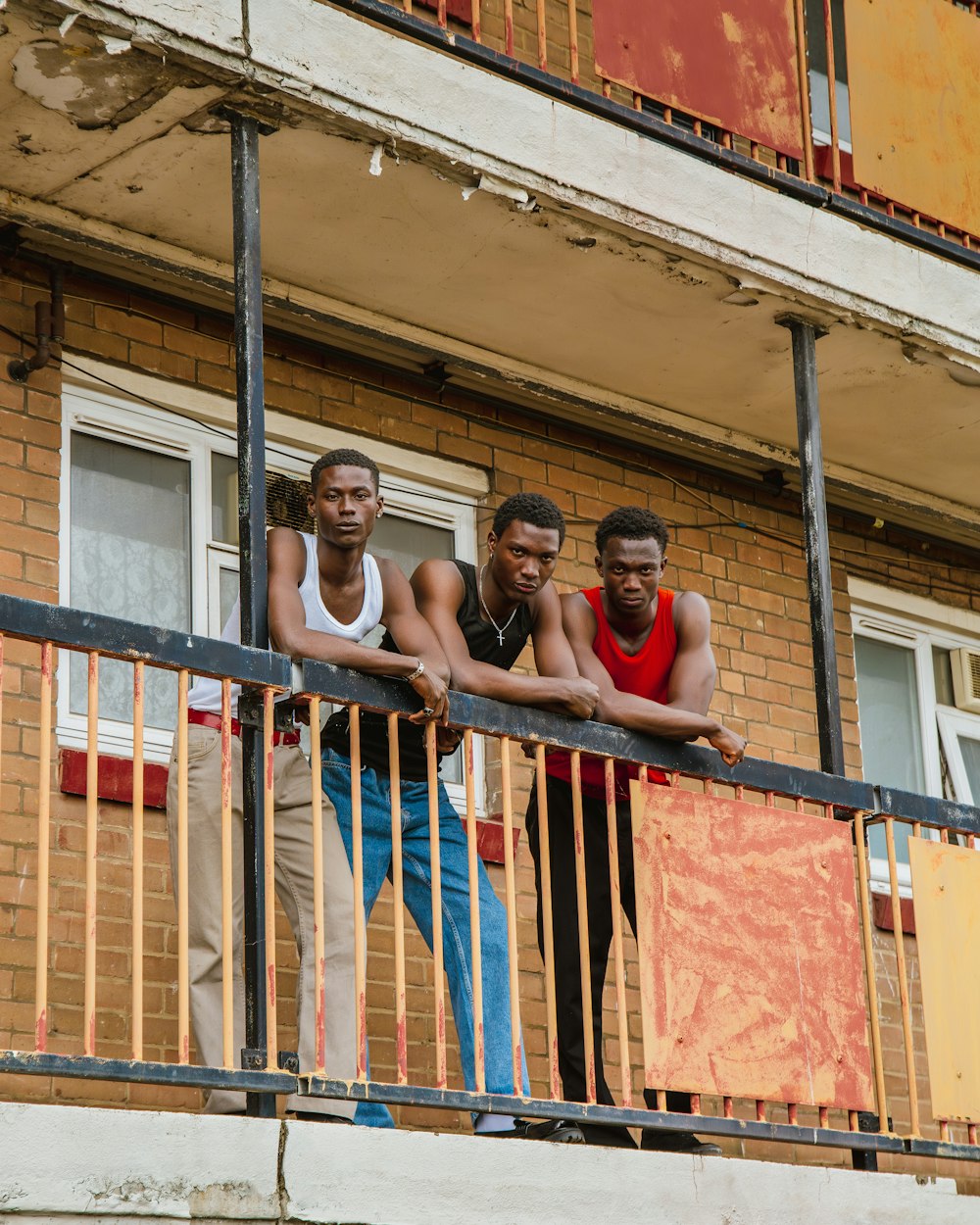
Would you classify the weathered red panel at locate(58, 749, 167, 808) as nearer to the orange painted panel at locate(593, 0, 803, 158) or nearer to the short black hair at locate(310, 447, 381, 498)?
the short black hair at locate(310, 447, 381, 498)

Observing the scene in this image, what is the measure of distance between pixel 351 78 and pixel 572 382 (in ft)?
7.06

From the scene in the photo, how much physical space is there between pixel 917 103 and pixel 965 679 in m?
2.95

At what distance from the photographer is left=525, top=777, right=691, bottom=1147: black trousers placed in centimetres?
588

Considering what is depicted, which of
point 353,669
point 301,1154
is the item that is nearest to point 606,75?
point 353,669

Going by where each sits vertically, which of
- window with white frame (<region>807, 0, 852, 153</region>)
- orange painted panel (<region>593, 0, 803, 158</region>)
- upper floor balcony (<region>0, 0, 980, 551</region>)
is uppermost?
window with white frame (<region>807, 0, 852, 153</region>)

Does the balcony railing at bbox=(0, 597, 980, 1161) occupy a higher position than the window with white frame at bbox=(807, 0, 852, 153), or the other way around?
the window with white frame at bbox=(807, 0, 852, 153)

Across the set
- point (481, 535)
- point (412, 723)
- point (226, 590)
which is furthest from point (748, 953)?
point (481, 535)

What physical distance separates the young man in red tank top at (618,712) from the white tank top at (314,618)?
694 mm

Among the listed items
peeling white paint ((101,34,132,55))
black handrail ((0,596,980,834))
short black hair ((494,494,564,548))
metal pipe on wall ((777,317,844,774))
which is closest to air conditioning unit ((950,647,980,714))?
black handrail ((0,596,980,834))

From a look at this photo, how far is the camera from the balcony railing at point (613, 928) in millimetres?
4949

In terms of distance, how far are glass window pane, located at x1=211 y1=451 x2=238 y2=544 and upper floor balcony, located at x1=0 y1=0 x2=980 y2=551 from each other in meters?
0.58

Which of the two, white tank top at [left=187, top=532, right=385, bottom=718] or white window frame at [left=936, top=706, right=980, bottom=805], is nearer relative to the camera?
white tank top at [left=187, top=532, right=385, bottom=718]

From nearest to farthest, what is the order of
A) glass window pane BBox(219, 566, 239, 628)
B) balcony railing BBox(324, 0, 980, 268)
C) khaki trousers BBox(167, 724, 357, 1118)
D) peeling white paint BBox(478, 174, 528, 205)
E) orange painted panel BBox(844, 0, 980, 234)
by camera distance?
khaki trousers BBox(167, 724, 357, 1118) → peeling white paint BBox(478, 174, 528, 205) → balcony railing BBox(324, 0, 980, 268) → glass window pane BBox(219, 566, 239, 628) → orange painted panel BBox(844, 0, 980, 234)

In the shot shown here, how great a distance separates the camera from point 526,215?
21.9 ft
